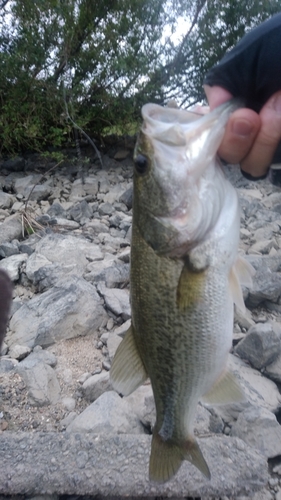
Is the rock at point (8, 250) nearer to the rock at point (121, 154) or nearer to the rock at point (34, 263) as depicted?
the rock at point (34, 263)

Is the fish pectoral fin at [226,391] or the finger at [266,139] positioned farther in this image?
the fish pectoral fin at [226,391]

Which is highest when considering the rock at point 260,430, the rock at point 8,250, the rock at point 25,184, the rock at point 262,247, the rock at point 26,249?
the rock at point 260,430

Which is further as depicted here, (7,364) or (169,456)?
(7,364)

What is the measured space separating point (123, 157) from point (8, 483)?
23.5ft

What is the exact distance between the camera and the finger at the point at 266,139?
5.70 feet

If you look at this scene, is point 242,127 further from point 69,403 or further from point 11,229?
point 11,229

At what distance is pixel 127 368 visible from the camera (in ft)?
6.06

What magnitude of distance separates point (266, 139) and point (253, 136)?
0.05 meters

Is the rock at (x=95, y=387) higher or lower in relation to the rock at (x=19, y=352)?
higher

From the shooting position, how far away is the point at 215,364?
181 cm

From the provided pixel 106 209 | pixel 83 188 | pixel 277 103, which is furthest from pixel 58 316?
pixel 83 188

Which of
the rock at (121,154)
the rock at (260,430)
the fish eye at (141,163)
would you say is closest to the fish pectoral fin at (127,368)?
the fish eye at (141,163)

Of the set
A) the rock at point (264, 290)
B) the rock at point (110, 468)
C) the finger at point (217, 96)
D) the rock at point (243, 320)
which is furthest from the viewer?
the rock at point (264, 290)

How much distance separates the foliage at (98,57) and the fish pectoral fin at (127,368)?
665 centimetres
